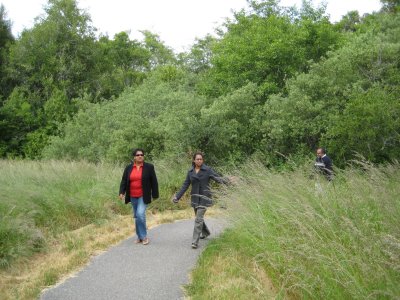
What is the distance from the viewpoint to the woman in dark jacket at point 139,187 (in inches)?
361

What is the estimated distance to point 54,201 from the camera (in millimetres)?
10367

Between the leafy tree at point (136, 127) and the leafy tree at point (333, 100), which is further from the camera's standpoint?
the leafy tree at point (136, 127)

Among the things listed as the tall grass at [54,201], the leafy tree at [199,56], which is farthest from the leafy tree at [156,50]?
the tall grass at [54,201]

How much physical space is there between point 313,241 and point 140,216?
484 cm

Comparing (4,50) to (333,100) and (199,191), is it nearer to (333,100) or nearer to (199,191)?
(333,100)

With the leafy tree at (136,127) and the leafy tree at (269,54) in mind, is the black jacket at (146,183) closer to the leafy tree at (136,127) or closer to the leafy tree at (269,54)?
the leafy tree at (136,127)

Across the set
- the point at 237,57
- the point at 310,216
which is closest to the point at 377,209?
the point at 310,216

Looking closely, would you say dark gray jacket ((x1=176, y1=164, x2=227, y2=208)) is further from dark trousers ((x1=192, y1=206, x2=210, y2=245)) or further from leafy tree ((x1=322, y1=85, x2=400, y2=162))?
leafy tree ((x1=322, y1=85, x2=400, y2=162))

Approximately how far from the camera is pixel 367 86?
2056 centimetres

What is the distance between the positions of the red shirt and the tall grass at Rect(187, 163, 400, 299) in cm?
172

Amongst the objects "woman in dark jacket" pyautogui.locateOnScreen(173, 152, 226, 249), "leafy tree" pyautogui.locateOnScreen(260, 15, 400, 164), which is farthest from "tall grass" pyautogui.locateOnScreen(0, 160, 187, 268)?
"leafy tree" pyautogui.locateOnScreen(260, 15, 400, 164)

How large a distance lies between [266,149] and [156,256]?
1294 cm

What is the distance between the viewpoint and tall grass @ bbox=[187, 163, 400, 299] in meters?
4.16

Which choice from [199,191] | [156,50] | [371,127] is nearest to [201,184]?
[199,191]
